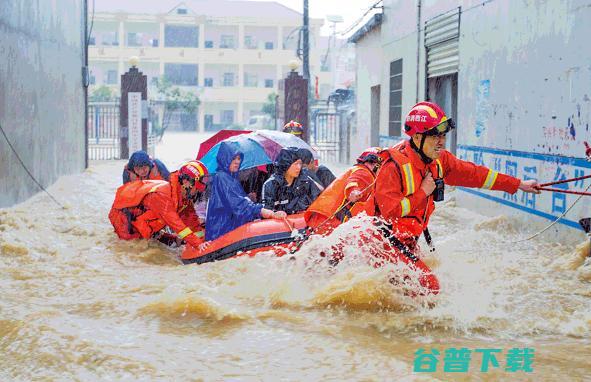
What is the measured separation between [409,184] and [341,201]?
162cm


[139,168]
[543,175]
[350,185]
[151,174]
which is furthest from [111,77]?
[350,185]

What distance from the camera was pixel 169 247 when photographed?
941 centimetres

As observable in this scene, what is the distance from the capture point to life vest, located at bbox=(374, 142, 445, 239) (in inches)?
228

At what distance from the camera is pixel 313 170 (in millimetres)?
9516

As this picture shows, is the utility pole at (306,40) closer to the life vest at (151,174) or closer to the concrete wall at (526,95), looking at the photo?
the concrete wall at (526,95)

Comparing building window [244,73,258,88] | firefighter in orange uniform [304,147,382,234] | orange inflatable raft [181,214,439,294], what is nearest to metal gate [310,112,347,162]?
orange inflatable raft [181,214,439,294]

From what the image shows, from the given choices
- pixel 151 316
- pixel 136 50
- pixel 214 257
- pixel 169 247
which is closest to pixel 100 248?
pixel 169 247

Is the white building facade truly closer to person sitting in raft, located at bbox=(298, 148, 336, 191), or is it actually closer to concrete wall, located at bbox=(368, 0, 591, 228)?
concrete wall, located at bbox=(368, 0, 591, 228)

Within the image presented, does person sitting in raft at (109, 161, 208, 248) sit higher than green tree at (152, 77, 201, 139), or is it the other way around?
green tree at (152, 77, 201, 139)

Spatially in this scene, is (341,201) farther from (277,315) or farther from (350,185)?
(277,315)

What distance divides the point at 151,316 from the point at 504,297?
276 centimetres

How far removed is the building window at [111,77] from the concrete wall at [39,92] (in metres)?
41.9

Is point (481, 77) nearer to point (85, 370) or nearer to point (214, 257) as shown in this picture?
point (214, 257)

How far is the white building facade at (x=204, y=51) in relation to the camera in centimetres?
6178
